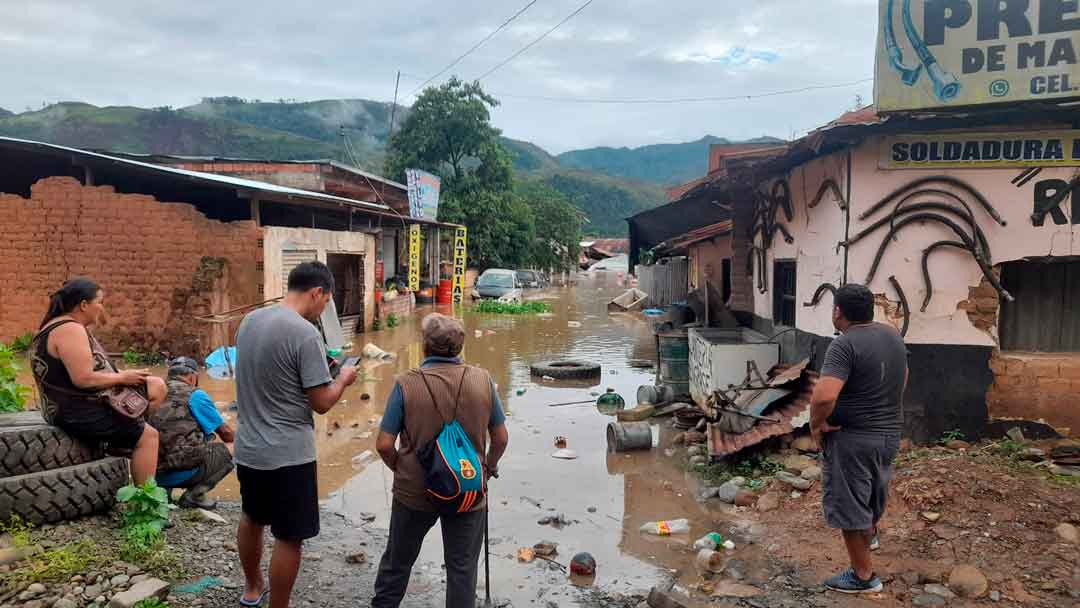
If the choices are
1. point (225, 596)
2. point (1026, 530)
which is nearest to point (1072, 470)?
point (1026, 530)

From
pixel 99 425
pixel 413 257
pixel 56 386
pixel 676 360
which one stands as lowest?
pixel 676 360

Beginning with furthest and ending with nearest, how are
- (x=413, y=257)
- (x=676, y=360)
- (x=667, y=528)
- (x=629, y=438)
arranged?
(x=413, y=257)
(x=676, y=360)
(x=629, y=438)
(x=667, y=528)

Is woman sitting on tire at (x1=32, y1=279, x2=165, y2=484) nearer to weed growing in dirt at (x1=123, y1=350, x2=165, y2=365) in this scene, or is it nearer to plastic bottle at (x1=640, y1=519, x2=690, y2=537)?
plastic bottle at (x1=640, y1=519, x2=690, y2=537)

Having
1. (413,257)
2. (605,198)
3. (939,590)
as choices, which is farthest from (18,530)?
(605,198)

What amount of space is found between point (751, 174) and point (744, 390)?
2771 millimetres

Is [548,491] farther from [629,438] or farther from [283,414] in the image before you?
[283,414]

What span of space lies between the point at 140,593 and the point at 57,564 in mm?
531

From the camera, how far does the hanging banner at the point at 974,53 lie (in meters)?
6.12

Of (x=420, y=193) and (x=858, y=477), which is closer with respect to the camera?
(x=858, y=477)

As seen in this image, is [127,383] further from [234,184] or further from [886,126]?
[234,184]

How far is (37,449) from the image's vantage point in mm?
3947

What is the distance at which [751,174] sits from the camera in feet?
28.1

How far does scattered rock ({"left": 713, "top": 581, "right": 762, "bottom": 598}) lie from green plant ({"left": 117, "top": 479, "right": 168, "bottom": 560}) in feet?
11.0

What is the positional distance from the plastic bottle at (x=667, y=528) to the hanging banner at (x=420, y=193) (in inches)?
808
